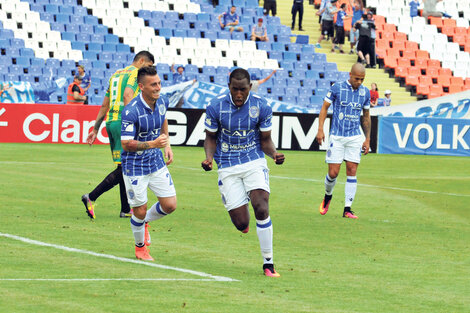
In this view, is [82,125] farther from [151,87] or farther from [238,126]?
[238,126]

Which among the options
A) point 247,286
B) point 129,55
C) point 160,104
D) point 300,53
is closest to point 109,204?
point 160,104

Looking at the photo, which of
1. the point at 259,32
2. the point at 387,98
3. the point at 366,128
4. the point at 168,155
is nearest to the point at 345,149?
the point at 366,128

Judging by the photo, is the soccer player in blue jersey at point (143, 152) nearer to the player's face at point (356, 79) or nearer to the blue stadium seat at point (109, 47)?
the player's face at point (356, 79)

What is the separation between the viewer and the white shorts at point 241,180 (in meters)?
8.45

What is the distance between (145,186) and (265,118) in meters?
1.40

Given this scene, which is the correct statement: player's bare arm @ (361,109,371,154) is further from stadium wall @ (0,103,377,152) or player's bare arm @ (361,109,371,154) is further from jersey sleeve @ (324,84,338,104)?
stadium wall @ (0,103,377,152)

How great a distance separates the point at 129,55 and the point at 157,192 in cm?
2321

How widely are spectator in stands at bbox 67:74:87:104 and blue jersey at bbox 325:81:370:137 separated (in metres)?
14.2

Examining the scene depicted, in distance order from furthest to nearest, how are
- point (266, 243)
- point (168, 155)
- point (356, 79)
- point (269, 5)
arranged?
point (269, 5)
point (356, 79)
point (168, 155)
point (266, 243)

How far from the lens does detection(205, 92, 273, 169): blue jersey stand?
8.44m

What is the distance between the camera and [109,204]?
13664 millimetres

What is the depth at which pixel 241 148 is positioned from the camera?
28.2 ft

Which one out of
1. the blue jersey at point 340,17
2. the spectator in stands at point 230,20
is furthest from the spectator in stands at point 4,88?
the blue jersey at point 340,17

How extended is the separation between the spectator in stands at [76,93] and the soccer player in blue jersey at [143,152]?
17.6 m
